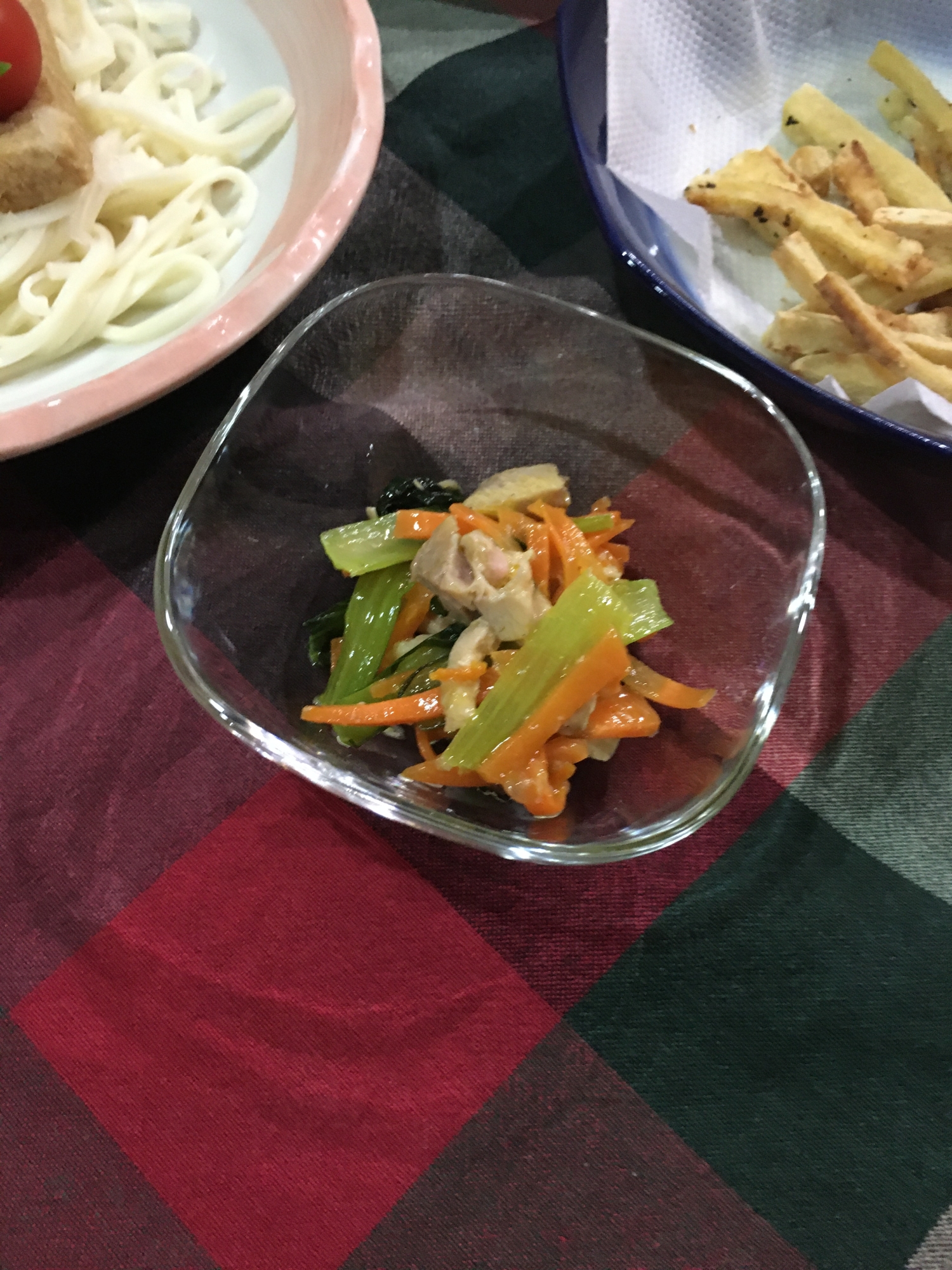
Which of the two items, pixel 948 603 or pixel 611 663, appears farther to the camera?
pixel 948 603

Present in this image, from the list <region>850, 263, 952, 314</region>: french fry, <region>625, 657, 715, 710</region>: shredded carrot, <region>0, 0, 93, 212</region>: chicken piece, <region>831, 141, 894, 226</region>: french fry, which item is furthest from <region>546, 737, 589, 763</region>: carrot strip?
<region>0, 0, 93, 212</region>: chicken piece

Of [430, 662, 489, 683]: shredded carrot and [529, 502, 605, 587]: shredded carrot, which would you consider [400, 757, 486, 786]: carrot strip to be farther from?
[529, 502, 605, 587]: shredded carrot

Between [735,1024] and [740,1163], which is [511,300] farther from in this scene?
[740,1163]

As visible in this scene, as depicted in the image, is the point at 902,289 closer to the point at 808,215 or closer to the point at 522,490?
the point at 808,215

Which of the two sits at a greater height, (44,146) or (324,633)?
(44,146)

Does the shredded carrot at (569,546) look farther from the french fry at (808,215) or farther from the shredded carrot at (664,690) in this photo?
the french fry at (808,215)

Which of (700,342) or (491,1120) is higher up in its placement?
(700,342)

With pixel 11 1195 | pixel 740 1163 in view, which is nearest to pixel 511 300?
pixel 740 1163

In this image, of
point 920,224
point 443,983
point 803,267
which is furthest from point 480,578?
point 920,224
